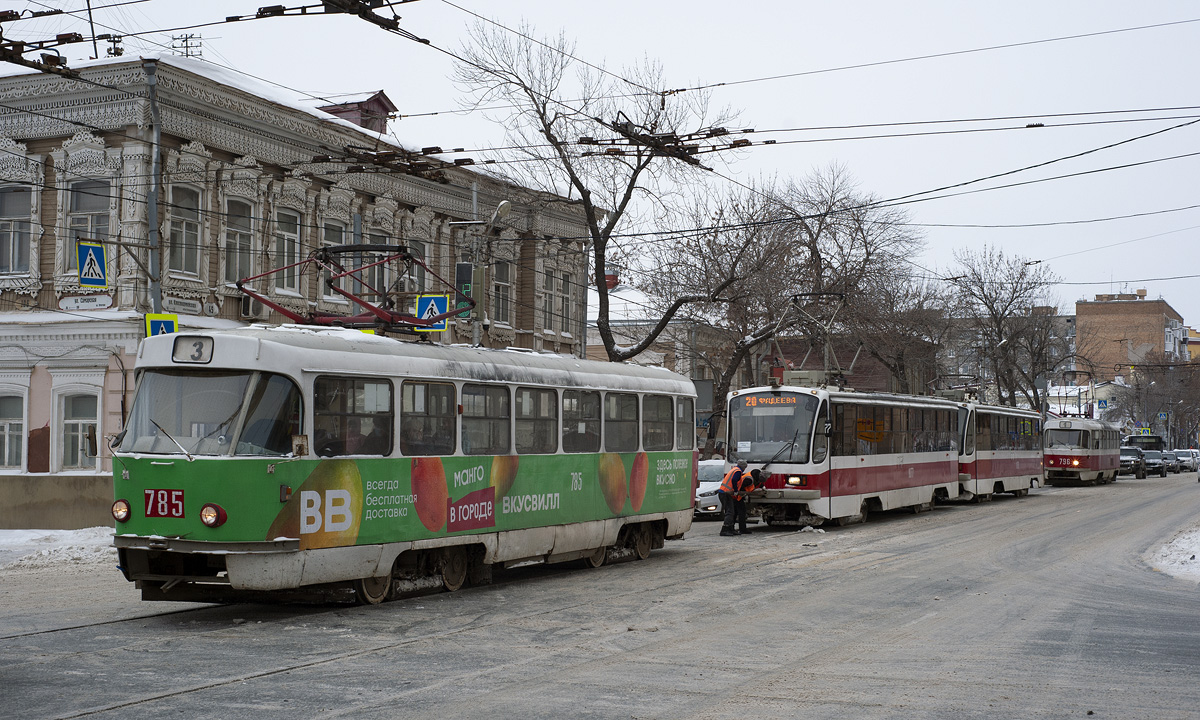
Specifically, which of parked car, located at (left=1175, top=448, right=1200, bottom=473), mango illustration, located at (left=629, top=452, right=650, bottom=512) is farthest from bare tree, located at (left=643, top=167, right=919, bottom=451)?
parked car, located at (left=1175, top=448, right=1200, bottom=473)

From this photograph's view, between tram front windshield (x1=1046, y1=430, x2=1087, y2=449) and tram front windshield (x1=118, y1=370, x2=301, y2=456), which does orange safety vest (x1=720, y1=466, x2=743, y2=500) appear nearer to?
tram front windshield (x1=118, y1=370, x2=301, y2=456)

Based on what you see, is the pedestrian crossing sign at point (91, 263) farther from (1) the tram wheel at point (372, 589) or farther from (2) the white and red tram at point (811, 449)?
(2) the white and red tram at point (811, 449)

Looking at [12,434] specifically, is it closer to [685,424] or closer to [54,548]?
[54,548]

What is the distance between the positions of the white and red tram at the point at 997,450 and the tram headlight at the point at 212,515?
89.9 feet

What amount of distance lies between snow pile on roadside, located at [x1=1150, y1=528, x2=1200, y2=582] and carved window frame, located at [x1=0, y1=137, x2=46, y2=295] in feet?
68.4

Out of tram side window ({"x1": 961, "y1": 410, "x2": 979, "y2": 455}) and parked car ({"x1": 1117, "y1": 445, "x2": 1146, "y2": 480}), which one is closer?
tram side window ({"x1": 961, "y1": 410, "x2": 979, "y2": 455})

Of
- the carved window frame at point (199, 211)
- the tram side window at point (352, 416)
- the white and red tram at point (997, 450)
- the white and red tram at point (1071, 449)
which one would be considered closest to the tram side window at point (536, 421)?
the tram side window at point (352, 416)

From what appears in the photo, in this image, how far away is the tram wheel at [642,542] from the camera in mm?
17453

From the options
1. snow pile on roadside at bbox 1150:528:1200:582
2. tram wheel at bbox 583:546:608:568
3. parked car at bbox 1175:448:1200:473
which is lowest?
parked car at bbox 1175:448:1200:473

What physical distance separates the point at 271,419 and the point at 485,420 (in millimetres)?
3329

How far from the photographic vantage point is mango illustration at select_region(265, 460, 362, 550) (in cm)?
1094

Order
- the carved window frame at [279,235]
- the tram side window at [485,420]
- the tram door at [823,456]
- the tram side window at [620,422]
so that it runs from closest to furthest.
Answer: the tram side window at [485,420] → the tram side window at [620,422] → the tram door at [823,456] → the carved window frame at [279,235]

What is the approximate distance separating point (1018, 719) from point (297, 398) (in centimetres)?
685

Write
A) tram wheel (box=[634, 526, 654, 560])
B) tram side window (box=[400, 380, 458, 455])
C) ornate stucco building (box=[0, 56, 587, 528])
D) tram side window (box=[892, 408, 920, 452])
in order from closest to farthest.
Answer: tram side window (box=[400, 380, 458, 455])
tram wheel (box=[634, 526, 654, 560])
ornate stucco building (box=[0, 56, 587, 528])
tram side window (box=[892, 408, 920, 452])
